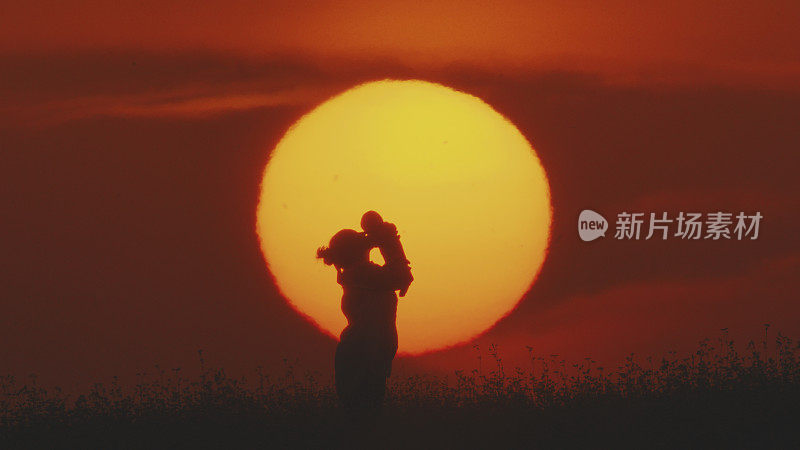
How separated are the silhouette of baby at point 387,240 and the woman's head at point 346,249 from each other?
94mm

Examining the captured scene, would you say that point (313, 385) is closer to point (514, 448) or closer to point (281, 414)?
point (281, 414)

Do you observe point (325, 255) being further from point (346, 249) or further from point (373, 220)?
point (373, 220)

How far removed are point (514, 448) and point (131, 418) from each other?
341cm

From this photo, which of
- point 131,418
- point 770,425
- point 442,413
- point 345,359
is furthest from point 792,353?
point 131,418

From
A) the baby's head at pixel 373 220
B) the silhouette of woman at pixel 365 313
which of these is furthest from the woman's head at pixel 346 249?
the baby's head at pixel 373 220

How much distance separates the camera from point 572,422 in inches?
360

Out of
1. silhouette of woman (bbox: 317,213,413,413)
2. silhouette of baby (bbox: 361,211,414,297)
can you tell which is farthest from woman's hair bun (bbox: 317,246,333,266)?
silhouette of baby (bbox: 361,211,414,297)

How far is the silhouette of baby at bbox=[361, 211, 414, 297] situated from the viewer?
9.82 meters

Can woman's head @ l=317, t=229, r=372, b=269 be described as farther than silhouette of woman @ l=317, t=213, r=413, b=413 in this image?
Yes

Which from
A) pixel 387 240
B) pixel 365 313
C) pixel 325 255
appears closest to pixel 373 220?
pixel 387 240

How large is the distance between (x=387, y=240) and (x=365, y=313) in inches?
25.2

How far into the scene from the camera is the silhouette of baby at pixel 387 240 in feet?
32.2

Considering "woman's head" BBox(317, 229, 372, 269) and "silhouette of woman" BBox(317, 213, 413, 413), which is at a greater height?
"woman's head" BBox(317, 229, 372, 269)

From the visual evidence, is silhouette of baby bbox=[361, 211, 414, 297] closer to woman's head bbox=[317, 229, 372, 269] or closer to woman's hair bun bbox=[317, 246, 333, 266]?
woman's head bbox=[317, 229, 372, 269]
